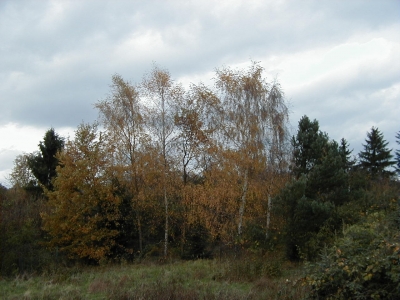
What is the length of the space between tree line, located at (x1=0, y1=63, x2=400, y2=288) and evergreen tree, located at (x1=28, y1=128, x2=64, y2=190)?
11.8ft

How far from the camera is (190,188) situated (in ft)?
79.9

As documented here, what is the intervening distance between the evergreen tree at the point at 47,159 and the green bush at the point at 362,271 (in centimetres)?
2691

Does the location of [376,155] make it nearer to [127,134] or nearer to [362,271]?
[127,134]

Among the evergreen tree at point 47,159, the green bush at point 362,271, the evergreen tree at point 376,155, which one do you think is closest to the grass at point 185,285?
the green bush at point 362,271

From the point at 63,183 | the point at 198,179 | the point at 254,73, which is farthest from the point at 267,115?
the point at 63,183

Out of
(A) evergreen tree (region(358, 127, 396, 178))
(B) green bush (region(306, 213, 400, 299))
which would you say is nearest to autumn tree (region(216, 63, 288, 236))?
(B) green bush (region(306, 213, 400, 299))

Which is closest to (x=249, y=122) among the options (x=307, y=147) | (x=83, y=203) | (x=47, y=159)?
(x=307, y=147)

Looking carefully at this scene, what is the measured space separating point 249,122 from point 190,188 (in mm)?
5613

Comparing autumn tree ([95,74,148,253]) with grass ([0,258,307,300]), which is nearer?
grass ([0,258,307,300])

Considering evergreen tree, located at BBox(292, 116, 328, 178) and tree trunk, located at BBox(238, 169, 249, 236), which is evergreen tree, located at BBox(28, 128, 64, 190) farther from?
A: evergreen tree, located at BBox(292, 116, 328, 178)

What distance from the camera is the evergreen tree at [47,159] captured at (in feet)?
104

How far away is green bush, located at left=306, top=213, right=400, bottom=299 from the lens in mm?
7316

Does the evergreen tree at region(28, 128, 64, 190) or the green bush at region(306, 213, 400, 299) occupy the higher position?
the evergreen tree at region(28, 128, 64, 190)

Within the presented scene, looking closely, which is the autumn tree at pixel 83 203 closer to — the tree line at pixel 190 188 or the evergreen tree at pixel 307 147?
the tree line at pixel 190 188
